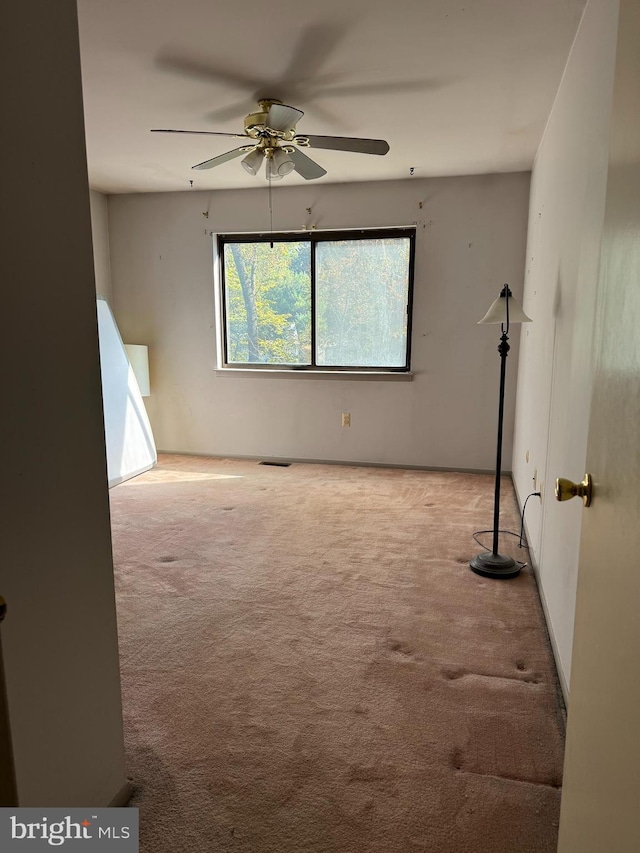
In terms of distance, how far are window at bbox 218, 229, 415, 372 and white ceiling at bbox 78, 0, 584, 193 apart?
3.28ft

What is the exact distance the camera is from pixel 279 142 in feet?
10.0

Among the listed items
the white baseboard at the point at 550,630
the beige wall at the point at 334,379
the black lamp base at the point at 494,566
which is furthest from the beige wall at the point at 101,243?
the white baseboard at the point at 550,630

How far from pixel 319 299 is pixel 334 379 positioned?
74cm

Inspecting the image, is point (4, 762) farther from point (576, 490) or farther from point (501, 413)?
point (501, 413)

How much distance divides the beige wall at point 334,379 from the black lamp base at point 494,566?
2.02 meters

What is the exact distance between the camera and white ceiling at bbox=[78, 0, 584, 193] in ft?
7.14

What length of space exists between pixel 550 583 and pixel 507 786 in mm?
1001

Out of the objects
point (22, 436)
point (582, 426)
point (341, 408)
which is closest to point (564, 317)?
point (582, 426)

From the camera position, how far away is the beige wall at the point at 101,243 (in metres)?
5.16

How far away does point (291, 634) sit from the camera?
7.43 feet

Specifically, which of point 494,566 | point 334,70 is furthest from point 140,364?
point 494,566

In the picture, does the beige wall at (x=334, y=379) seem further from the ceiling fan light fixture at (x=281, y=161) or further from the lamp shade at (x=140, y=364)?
the ceiling fan light fixture at (x=281, y=161)

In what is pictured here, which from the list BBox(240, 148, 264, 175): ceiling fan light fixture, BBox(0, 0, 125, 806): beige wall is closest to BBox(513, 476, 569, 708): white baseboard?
BBox(0, 0, 125, 806): beige wall

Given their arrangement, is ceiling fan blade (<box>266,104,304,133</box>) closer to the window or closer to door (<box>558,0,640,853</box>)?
door (<box>558,0,640,853</box>)
